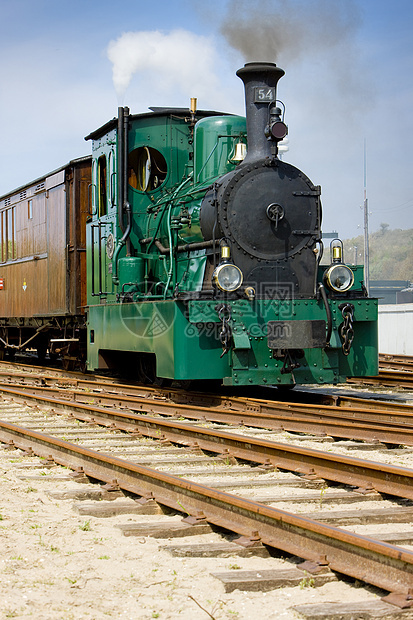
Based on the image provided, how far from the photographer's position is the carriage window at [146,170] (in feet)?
34.5

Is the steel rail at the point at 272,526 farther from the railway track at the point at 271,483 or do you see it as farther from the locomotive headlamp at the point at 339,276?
the locomotive headlamp at the point at 339,276

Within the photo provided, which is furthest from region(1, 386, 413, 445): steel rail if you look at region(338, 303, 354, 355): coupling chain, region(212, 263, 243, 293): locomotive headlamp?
region(212, 263, 243, 293): locomotive headlamp

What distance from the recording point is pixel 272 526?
3.72 m

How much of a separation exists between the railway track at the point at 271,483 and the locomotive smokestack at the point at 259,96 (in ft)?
11.8

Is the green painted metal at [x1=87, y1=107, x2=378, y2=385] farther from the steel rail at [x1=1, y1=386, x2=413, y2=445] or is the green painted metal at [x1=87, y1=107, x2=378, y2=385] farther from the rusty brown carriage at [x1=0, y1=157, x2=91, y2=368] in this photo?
the rusty brown carriage at [x1=0, y1=157, x2=91, y2=368]

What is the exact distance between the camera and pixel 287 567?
11.2ft

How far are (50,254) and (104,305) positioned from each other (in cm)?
367

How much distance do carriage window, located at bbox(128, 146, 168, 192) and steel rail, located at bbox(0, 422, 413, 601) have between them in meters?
5.67

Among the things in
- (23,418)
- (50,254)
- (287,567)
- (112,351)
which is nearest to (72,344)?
(50,254)

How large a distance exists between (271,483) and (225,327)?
139 inches

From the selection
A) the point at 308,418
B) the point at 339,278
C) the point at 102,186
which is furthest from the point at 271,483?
the point at 102,186

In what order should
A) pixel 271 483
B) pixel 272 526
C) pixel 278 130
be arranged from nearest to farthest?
1. pixel 272 526
2. pixel 271 483
3. pixel 278 130

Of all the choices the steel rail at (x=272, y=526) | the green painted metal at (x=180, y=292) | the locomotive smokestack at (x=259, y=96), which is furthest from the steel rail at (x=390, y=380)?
the steel rail at (x=272, y=526)

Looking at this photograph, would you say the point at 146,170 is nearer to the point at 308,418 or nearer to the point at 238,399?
the point at 238,399
